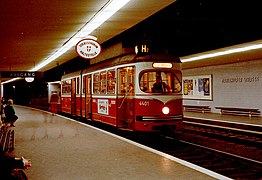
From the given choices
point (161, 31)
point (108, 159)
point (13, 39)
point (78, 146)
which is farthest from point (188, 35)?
point (108, 159)

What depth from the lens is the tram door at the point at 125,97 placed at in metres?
13.5

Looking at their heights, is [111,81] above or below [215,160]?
above

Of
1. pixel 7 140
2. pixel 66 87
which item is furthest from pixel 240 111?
pixel 7 140

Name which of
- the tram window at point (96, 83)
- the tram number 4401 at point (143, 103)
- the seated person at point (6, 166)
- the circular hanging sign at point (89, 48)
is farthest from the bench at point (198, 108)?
the seated person at point (6, 166)

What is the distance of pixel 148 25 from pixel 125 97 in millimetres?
8430

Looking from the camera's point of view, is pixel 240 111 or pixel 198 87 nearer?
pixel 240 111

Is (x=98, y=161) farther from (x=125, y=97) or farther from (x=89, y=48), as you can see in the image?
(x=89, y=48)

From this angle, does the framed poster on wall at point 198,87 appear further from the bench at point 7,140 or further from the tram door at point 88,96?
the bench at point 7,140

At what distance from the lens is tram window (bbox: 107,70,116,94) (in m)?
14.7

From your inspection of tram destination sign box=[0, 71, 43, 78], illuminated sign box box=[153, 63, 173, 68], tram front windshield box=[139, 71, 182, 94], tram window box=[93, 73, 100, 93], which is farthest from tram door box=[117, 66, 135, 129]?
tram destination sign box=[0, 71, 43, 78]

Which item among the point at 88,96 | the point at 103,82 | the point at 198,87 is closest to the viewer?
the point at 103,82

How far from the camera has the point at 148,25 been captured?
21234mm

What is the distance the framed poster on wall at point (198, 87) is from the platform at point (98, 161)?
47.4 ft

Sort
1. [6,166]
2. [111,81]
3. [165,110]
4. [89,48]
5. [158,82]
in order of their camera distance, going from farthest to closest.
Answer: [111,81] < [89,48] < [158,82] < [165,110] < [6,166]
